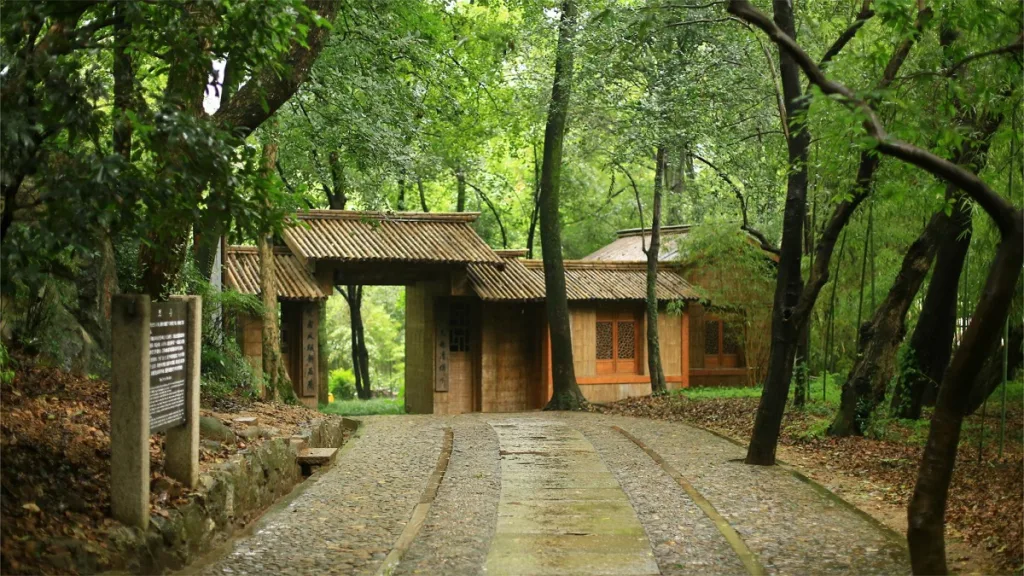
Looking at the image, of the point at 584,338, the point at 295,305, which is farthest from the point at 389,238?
the point at 584,338

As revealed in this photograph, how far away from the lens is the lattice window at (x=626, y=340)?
24.1 metres

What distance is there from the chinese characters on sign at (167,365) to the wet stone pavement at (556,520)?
40.7 inches

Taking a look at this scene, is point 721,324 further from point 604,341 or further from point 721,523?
point 721,523

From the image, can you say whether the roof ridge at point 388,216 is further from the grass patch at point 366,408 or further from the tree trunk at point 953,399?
the tree trunk at point 953,399

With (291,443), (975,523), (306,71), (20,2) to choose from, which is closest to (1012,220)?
(975,523)

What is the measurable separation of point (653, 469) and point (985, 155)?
16.6 ft

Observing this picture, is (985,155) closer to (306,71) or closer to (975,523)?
(975,523)

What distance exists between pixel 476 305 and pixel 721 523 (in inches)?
598

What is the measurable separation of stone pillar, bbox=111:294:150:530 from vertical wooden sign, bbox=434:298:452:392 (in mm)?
16142

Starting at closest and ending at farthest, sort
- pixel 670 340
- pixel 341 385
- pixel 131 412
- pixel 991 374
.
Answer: pixel 131 412, pixel 991 374, pixel 670 340, pixel 341 385

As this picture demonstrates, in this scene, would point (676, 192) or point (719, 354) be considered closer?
point (719, 354)

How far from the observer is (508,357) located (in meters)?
23.2

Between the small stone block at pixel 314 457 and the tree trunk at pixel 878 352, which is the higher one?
the tree trunk at pixel 878 352

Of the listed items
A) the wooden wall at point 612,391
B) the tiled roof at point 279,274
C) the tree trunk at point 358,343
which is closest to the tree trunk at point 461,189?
the tree trunk at point 358,343
